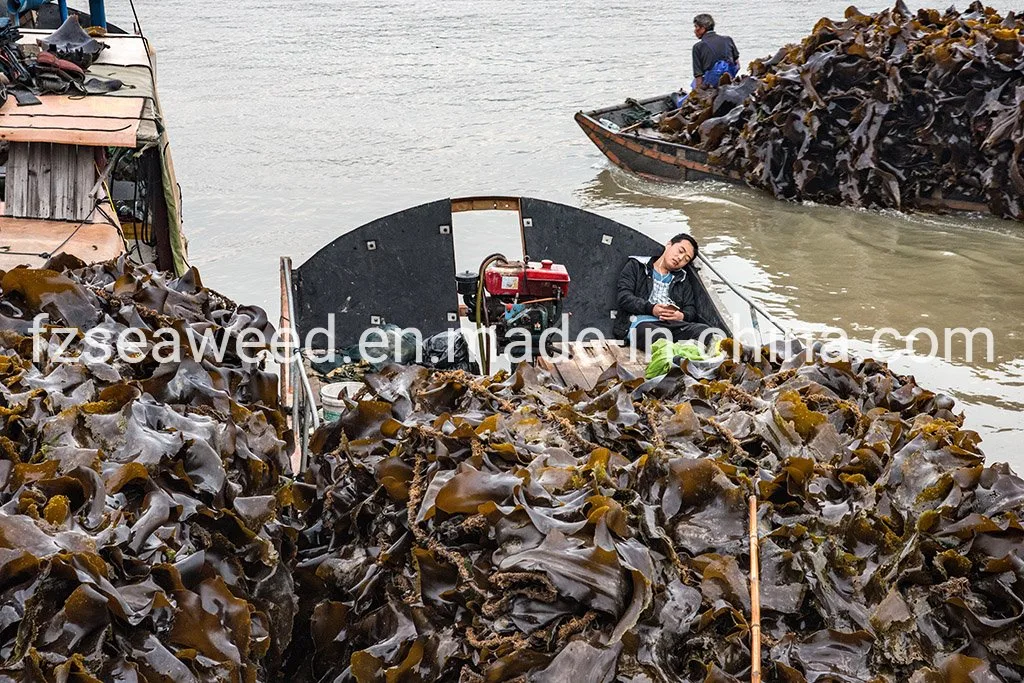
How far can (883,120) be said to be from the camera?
1016cm

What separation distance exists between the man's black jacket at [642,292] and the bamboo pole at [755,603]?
315 centimetres

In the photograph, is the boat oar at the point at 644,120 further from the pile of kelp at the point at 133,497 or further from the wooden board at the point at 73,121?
A: the pile of kelp at the point at 133,497

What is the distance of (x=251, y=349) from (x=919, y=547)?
2.42 metres

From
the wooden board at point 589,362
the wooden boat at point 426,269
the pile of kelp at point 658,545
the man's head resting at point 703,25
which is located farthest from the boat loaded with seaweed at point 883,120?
the pile of kelp at point 658,545

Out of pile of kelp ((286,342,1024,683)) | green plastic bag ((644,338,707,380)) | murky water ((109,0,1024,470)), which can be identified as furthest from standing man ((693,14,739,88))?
pile of kelp ((286,342,1024,683))

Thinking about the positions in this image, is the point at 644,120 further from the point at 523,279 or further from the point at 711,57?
the point at 523,279

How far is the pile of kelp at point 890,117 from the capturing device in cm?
988

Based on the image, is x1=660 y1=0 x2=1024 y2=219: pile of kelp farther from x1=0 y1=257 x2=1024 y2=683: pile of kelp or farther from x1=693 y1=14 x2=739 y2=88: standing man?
x1=0 y1=257 x2=1024 y2=683: pile of kelp

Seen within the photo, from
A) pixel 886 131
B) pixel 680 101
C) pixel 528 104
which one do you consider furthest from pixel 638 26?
pixel 886 131

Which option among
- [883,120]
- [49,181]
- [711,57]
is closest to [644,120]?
[711,57]

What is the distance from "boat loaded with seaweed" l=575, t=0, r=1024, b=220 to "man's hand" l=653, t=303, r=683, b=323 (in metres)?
5.71

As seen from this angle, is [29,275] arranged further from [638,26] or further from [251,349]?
[638,26]

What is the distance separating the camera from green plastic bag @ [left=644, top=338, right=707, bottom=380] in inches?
166

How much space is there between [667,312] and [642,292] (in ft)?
1.02
